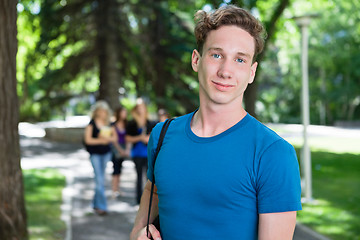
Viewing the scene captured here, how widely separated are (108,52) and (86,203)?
10.3m

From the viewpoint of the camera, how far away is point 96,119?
8.48 m

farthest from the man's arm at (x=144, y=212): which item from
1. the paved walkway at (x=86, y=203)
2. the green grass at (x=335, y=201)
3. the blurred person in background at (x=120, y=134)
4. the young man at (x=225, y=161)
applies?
the blurred person in background at (x=120, y=134)

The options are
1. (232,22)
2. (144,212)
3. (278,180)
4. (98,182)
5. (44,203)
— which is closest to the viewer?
(278,180)

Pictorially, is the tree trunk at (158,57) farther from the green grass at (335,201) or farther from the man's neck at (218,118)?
the man's neck at (218,118)

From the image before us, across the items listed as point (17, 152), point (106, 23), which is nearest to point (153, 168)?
point (17, 152)

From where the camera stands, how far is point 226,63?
5.59 feet

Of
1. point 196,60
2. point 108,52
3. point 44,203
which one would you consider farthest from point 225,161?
point 108,52

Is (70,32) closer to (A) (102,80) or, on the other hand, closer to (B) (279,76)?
(A) (102,80)

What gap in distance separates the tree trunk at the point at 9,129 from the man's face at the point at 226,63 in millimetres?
4377

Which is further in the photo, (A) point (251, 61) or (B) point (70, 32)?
(B) point (70, 32)

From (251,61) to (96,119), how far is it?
6974mm

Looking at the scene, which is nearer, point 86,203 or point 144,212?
point 144,212

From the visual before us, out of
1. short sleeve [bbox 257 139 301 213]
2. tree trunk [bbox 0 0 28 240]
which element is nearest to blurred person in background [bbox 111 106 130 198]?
tree trunk [bbox 0 0 28 240]

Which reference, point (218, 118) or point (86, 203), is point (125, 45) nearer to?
point (86, 203)
